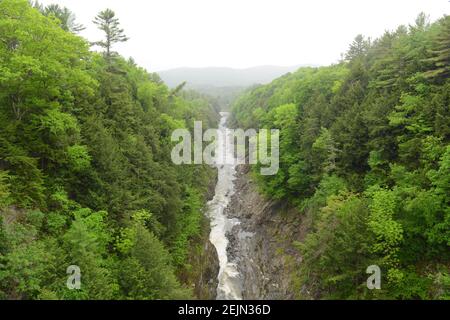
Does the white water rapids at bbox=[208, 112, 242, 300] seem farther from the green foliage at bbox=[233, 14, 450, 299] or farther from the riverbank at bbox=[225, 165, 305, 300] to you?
the green foliage at bbox=[233, 14, 450, 299]

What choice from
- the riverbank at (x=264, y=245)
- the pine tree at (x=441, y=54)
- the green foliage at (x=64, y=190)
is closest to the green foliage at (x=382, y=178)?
the pine tree at (x=441, y=54)

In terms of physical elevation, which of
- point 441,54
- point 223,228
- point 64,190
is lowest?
point 223,228

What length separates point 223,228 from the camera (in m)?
37.0

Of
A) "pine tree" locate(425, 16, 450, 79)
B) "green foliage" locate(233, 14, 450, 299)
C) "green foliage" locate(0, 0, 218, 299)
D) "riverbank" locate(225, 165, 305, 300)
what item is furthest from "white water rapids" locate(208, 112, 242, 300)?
"pine tree" locate(425, 16, 450, 79)

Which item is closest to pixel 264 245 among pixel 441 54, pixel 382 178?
pixel 382 178

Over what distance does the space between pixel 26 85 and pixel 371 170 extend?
80.4 feet

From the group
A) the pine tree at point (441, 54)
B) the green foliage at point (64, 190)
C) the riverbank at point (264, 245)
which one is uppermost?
the pine tree at point (441, 54)

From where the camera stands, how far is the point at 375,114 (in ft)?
88.8

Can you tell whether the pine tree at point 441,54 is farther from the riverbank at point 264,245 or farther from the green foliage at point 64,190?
the green foliage at point 64,190

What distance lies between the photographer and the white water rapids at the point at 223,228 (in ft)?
88.3

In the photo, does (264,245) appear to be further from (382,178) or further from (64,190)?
(64,190)

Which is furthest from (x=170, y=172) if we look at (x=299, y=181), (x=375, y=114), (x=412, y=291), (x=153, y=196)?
(x=412, y=291)

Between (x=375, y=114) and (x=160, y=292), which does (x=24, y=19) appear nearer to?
(x=160, y=292)

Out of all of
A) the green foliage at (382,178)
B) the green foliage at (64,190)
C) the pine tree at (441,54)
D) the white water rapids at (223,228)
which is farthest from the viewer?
the white water rapids at (223,228)
